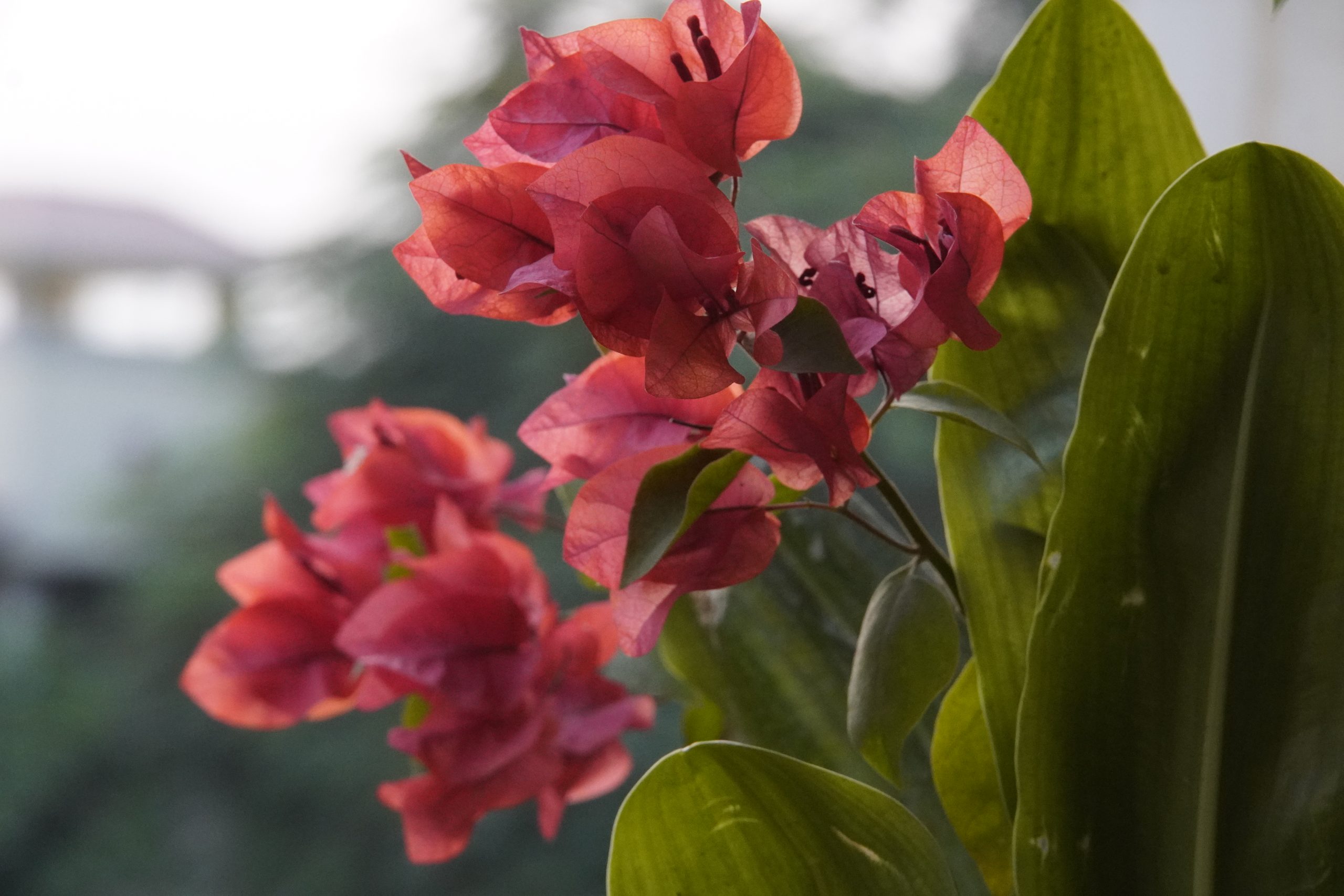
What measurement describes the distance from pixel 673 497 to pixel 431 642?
0.62ft

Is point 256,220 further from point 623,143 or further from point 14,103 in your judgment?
point 623,143

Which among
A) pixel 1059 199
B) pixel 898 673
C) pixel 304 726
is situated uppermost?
pixel 1059 199

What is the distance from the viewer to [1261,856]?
0.27 m

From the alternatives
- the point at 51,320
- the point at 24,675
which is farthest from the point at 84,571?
the point at 51,320

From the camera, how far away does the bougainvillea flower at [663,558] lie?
0.28 meters

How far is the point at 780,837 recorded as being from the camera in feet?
0.90

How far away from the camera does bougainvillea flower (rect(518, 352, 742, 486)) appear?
0.31 m

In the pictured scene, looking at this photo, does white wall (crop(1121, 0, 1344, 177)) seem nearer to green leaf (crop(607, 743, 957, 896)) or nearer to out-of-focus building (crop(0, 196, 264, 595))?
green leaf (crop(607, 743, 957, 896))

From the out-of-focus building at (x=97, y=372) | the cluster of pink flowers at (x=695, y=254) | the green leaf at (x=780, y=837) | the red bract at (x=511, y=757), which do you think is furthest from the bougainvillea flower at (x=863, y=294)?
the out-of-focus building at (x=97, y=372)

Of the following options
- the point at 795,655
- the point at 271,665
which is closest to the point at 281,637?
the point at 271,665

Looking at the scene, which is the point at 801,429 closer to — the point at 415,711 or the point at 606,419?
the point at 606,419

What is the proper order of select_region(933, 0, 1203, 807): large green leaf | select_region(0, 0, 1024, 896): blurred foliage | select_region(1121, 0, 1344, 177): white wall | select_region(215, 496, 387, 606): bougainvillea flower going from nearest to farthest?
1. select_region(933, 0, 1203, 807): large green leaf
2. select_region(215, 496, 387, 606): bougainvillea flower
3. select_region(1121, 0, 1344, 177): white wall
4. select_region(0, 0, 1024, 896): blurred foliage

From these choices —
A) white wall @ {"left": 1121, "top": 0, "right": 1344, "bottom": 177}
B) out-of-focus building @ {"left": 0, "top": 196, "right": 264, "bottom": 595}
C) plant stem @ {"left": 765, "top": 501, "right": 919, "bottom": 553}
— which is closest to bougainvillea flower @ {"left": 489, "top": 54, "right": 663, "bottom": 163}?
plant stem @ {"left": 765, "top": 501, "right": 919, "bottom": 553}

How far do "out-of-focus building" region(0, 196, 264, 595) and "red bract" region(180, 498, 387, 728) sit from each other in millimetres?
560
